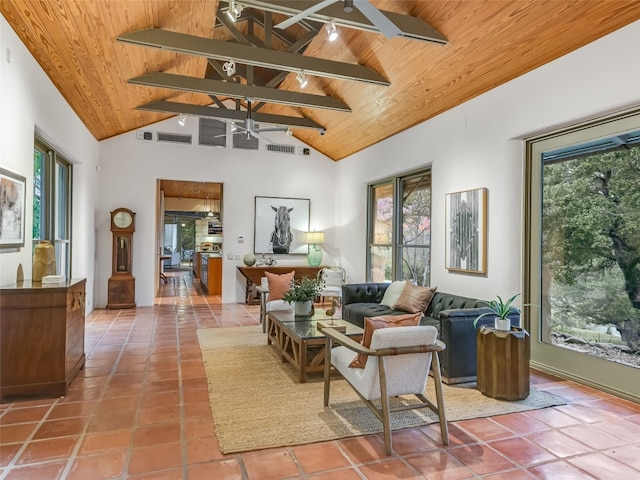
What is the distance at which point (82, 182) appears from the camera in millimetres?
6094

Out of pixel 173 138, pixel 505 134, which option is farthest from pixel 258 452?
pixel 173 138

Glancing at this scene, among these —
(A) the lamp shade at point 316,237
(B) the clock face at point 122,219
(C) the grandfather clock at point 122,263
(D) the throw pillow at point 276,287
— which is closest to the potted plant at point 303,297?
(D) the throw pillow at point 276,287

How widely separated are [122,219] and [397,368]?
6.43m

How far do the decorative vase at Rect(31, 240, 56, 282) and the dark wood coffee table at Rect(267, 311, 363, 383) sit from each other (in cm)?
222

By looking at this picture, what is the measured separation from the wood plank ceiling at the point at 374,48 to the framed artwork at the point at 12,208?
4.16 feet

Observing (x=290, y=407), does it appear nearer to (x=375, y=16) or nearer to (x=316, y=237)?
(x=375, y=16)

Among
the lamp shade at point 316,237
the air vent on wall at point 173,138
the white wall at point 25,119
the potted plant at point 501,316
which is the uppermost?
the air vent on wall at point 173,138

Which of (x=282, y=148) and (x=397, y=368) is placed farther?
(x=282, y=148)

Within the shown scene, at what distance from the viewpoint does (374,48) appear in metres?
4.61

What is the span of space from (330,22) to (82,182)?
4637 mm

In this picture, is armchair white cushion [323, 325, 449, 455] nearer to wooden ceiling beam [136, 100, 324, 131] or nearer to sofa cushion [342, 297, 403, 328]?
sofa cushion [342, 297, 403, 328]

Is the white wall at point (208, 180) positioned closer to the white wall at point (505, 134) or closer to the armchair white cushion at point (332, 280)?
the armchair white cushion at point (332, 280)

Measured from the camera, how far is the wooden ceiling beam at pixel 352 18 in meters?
3.46

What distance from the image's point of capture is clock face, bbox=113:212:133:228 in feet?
23.8
